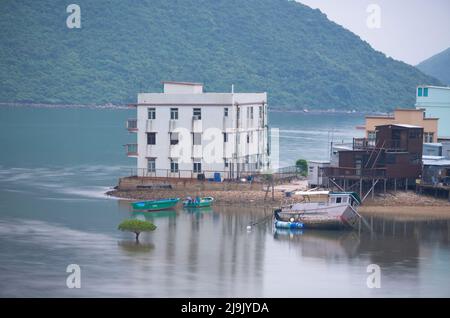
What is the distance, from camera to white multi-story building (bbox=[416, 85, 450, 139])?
7869cm

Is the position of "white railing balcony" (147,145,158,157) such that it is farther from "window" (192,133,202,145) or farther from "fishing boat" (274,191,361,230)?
"fishing boat" (274,191,361,230)

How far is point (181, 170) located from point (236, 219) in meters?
8.54

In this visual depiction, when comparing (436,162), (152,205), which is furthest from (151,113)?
(436,162)

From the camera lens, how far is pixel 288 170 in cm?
6875

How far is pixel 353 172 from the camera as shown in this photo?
59031 millimetres

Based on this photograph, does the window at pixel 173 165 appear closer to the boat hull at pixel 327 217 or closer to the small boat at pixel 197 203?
the small boat at pixel 197 203

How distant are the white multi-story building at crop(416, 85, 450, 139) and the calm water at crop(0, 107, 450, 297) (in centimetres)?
2330

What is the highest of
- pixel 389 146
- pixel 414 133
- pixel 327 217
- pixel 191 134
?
pixel 414 133

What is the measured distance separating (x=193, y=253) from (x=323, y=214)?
8.45m

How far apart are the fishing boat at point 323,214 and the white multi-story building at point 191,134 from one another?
9818 millimetres

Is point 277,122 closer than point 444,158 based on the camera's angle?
No

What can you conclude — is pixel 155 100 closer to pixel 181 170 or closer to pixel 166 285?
pixel 181 170

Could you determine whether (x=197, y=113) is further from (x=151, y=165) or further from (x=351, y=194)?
(x=351, y=194)

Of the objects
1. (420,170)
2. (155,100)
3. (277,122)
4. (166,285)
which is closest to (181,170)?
(155,100)
